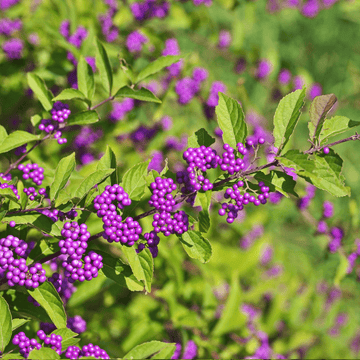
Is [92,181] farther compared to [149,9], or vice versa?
[149,9]

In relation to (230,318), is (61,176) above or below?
above

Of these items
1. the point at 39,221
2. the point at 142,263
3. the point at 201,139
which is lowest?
the point at 142,263

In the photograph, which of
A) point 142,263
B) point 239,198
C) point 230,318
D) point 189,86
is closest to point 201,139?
point 239,198

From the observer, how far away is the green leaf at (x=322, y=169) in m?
1.55

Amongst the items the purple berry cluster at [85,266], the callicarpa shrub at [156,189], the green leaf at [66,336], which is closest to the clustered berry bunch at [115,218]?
the callicarpa shrub at [156,189]

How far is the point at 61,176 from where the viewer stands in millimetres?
1729

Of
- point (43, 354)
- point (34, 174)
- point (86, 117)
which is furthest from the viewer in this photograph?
point (86, 117)

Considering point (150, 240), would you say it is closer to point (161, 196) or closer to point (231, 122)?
point (161, 196)

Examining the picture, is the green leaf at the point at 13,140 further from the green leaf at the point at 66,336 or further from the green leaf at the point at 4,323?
the green leaf at the point at 66,336

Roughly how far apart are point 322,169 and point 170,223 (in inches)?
31.1

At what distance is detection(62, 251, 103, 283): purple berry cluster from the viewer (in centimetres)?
161

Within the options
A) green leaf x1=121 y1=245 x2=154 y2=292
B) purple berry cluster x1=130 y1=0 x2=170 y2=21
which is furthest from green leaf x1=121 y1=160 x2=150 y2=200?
purple berry cluster x1=130 y1=0 x2=170 y2=21

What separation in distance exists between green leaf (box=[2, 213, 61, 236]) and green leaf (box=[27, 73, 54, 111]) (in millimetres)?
896

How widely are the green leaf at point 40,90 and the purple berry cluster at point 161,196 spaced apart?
3.65 feet
